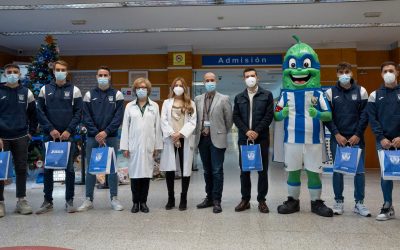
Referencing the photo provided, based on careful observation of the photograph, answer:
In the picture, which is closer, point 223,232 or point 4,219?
point 223,232

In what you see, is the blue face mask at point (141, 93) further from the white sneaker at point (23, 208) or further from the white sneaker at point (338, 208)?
the white sneaker at point (338, 208)

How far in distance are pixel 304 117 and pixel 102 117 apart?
2.28 meters

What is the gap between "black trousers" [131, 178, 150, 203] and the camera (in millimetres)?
4391

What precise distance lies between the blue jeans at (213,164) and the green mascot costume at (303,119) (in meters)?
0.72

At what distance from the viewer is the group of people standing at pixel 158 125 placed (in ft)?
13.9

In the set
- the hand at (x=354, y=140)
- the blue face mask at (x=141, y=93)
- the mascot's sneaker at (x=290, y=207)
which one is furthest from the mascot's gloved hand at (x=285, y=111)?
the blue face mask at (x=141, y=93)

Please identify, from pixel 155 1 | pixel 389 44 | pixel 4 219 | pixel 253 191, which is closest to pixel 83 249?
pixel 4 219

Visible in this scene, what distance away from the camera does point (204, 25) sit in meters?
7.45

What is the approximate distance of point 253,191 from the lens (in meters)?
5.84

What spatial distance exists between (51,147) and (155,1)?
2.97 meters

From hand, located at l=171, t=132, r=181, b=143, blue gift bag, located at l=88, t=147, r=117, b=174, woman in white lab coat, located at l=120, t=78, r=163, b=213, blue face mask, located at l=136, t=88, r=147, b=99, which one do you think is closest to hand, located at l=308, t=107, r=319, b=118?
hand, located at l=171, t=132, r=181, b=143

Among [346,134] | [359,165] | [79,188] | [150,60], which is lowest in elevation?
[79,188]

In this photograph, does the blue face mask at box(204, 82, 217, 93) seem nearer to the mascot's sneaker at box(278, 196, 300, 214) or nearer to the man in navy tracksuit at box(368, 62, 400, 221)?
the mascot's sneaker at box(278, 196, 300, 214)

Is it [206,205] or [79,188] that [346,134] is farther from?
[79,188]
